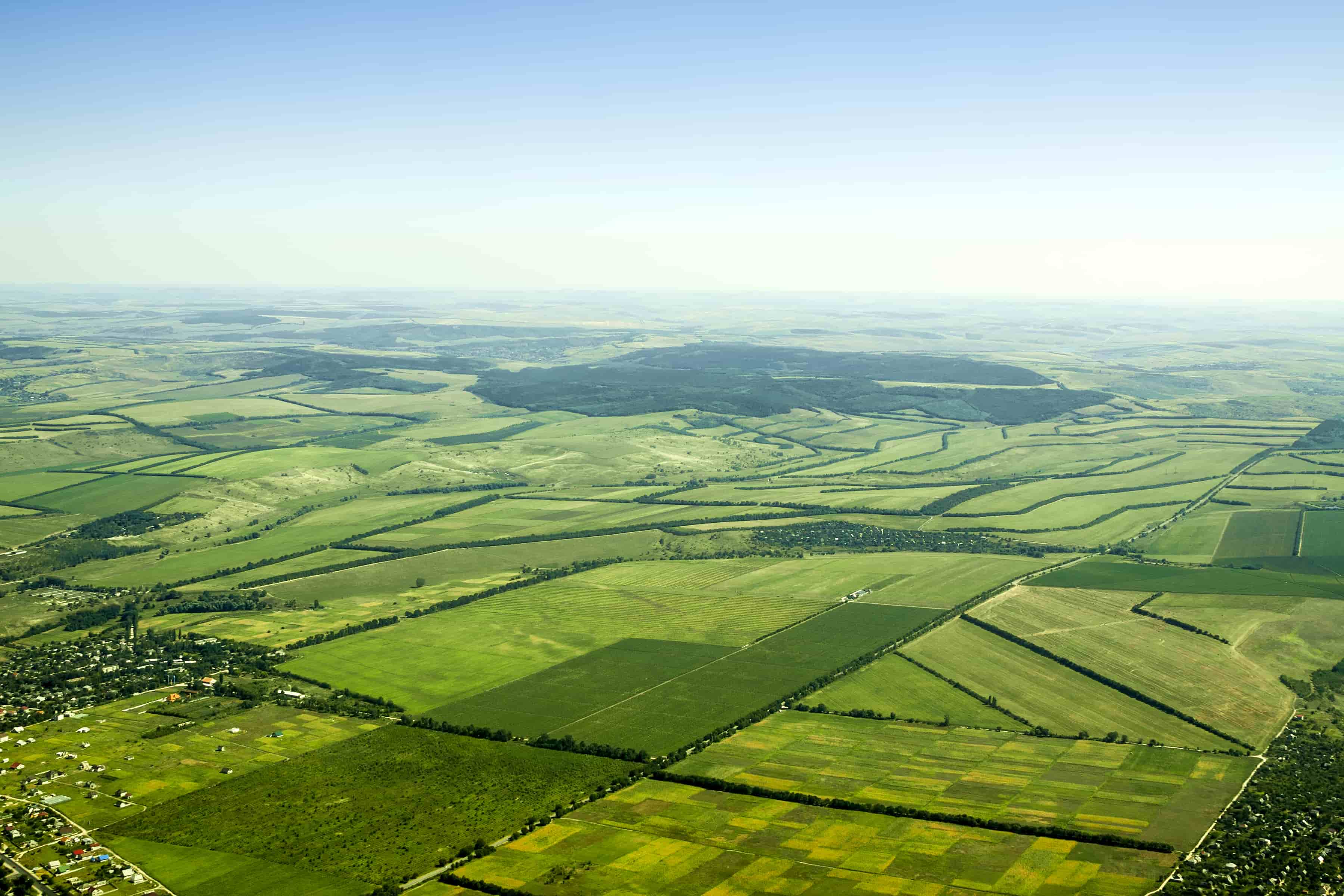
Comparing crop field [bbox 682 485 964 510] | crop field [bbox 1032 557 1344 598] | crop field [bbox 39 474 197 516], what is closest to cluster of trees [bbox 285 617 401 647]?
crop field [bbox 39 474 197 516]

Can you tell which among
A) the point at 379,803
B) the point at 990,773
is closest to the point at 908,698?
the point at 990,773

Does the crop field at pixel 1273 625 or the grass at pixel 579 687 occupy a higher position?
the crop field at pixel 1273 625

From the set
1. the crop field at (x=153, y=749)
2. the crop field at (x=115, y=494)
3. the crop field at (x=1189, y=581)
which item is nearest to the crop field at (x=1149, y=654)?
the crop field at (x=1189, y=581)

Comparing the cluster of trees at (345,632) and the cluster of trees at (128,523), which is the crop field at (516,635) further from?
the cluster of trees at (128,523)

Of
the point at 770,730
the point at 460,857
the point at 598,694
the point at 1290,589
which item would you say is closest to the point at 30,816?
the point at 460,857

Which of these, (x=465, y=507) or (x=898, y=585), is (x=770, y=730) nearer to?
(x=898, y=585)

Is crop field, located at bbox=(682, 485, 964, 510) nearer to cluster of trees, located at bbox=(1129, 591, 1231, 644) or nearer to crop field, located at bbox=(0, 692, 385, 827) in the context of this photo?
cluster of trees, located at bbox=(1129, 591, 1231, 644)

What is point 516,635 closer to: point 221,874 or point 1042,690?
point 221,874
